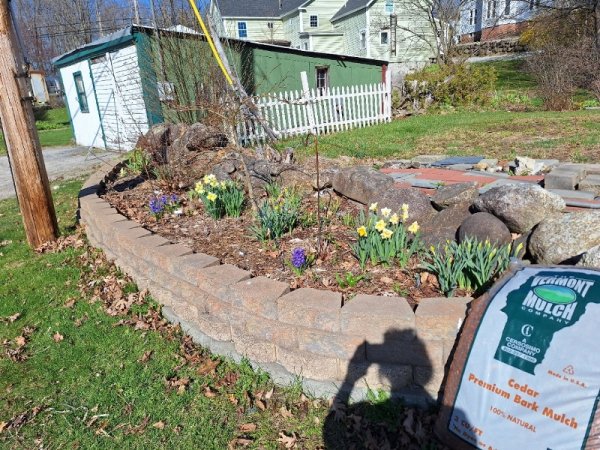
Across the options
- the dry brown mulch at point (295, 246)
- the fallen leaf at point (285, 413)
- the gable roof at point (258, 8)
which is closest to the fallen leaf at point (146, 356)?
the dry brown mulch at point (295, 246)

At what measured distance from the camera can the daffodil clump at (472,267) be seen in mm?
2428

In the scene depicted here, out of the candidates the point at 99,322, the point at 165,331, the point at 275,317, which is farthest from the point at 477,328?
the point at 99,322

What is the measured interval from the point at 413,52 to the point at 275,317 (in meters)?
29.7

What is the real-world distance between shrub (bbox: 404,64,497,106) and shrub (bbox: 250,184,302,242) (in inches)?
482

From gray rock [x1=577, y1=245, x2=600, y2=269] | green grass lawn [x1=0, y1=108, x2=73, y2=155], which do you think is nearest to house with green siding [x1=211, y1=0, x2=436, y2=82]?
green grass lawn [x1=0, y1=108, x2=73, y2=155]

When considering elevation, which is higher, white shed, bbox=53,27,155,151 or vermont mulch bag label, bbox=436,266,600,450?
white shed, bbox=53,27,155,151

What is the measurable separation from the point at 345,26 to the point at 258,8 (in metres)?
6.73

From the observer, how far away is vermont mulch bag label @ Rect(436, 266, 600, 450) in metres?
1.59

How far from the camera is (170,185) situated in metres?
5.28

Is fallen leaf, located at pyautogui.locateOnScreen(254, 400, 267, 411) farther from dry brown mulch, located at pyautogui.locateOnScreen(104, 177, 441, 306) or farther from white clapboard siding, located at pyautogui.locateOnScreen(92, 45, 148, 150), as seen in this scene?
white clapboard siding, located at pyautogui.locateOnScreen(92, 45, 148, 150)

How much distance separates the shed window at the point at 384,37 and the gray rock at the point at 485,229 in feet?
93.4

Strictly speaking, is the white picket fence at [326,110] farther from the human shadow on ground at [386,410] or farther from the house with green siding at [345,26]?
the house with green siding at [345,26]

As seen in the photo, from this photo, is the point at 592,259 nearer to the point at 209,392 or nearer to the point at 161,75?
the point at 209,392

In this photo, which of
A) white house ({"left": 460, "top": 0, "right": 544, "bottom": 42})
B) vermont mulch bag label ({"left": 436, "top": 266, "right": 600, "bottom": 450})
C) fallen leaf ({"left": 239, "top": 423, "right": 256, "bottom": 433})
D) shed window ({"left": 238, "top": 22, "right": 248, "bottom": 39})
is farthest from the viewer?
shed window ({"left": 238, "top": 22, "right": 248, "bottom": 39})
